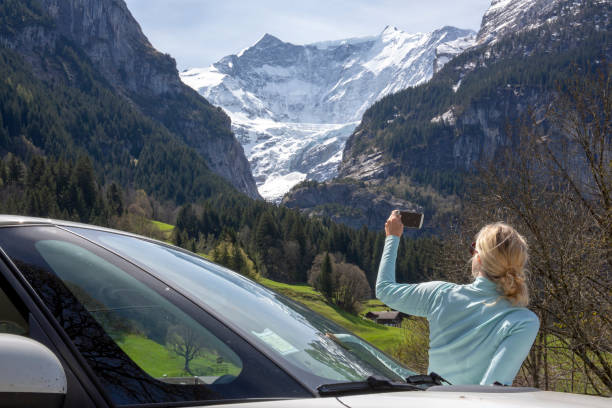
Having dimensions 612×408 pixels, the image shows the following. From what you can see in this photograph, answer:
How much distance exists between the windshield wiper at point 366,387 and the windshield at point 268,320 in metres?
0.05

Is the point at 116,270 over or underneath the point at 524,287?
over

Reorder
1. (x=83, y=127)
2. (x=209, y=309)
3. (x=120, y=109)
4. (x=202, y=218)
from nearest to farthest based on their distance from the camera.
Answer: (x=209, y=309) → (x=202, y=218) → (x=83, y=127) → (x=120, y=109)

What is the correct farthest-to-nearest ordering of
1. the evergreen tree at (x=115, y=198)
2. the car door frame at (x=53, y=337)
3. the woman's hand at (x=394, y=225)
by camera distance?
1. the evergreen tree at (x=115, y=198)
2. the woman's hand at (x=394, y=225)
3. the car door frame at (x=53, y=337)

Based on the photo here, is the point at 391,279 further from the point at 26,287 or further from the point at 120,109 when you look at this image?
the point at 120,109

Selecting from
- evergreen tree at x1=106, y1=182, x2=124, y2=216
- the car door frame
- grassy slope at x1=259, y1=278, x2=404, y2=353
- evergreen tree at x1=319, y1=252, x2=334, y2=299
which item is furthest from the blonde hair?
evergreen tree at x1=106, y1=182, x2=124, y2=216

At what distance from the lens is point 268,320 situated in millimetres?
2170

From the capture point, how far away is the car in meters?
1.63

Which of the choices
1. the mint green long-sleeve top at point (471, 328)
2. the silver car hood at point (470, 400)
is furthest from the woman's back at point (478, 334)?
the silver car hood at point (470, 400)

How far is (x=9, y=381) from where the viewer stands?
1.41 meters

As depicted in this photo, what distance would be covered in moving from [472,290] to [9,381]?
2317 millimetres

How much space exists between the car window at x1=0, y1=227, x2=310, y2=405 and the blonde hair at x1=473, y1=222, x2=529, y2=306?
64.0 inches

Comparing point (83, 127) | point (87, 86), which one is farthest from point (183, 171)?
point (87, 86)

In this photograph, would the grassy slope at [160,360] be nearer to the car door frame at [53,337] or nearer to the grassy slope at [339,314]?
the car door frame at [53,337]

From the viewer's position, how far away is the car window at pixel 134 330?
5.70 feet
